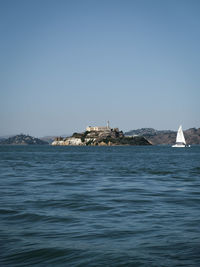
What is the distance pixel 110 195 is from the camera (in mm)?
17812

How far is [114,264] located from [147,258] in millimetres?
832

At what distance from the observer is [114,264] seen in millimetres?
7570

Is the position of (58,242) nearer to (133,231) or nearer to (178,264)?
(133,231)

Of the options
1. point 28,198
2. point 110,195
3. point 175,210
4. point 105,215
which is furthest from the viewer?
point 110,195

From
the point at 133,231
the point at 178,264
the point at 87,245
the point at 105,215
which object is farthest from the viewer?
the point at 105,215

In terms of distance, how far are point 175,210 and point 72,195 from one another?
6.26 metres

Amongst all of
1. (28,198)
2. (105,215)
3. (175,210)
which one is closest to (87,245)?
(105,215)

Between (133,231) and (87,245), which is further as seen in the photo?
(133,231)

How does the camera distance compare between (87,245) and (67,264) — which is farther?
(87,245)

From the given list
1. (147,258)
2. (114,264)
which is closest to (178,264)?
(147,258)

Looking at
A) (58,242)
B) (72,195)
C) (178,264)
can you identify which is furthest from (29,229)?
(72,195)

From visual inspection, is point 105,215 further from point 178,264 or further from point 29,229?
point 178,264

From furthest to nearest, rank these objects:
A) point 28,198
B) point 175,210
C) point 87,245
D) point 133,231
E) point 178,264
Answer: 1. point 28,198
2. point 175,210
3. point 133,231
4. point 87,245
5. point 178,264

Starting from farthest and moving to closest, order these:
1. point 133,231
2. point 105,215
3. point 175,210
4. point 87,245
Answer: point 175,210 < point 105,215 < point 133,231 < point 87,245
